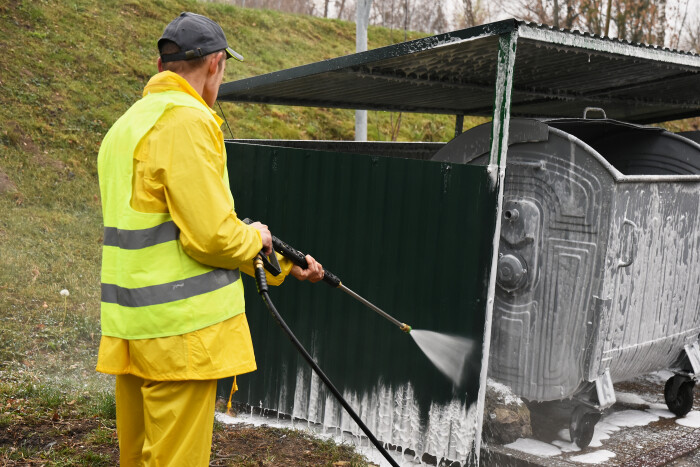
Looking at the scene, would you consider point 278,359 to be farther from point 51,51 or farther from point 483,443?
point 51,51

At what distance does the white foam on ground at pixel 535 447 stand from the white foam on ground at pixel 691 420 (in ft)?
3.86

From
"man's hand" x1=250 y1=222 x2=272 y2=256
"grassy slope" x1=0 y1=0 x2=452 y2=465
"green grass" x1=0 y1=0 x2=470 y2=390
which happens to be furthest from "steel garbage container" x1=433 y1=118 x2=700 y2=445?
"green grass" x1=0 y1=0 x2=470 y2=390

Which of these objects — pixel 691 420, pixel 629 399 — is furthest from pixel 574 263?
pixel 629 399

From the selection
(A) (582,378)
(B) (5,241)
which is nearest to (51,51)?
(B) (5,241)

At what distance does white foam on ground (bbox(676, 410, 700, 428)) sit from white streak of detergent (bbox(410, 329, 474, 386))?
6.90 ft

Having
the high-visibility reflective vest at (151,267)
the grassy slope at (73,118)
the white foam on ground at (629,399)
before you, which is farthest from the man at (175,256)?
the white foam on ground at (629,399)

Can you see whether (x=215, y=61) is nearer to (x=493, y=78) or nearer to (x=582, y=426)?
(x=493, y=78)

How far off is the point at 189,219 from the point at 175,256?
0.16 m

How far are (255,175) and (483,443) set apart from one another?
211 cm

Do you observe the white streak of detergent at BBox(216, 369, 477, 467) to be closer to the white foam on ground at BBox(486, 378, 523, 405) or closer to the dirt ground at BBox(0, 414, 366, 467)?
the dirt ground at BBox(0, 414, 366, 467)

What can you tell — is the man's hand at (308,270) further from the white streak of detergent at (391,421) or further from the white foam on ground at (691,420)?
the white foam on ground at (691,420)

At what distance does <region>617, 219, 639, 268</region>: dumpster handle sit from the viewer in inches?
151

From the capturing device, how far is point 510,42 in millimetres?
3318

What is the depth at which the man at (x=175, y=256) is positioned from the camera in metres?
2.28
